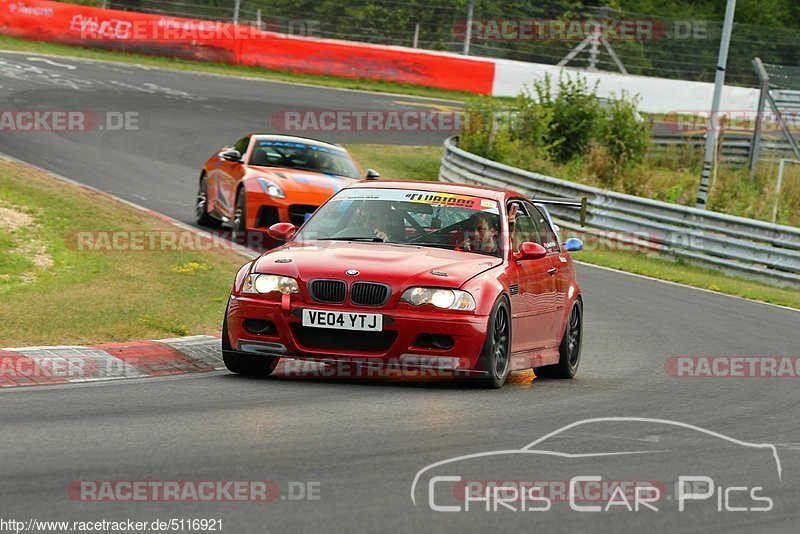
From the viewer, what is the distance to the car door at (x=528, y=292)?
10062 mm

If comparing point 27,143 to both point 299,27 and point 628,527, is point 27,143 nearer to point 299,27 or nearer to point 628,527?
point 299,27

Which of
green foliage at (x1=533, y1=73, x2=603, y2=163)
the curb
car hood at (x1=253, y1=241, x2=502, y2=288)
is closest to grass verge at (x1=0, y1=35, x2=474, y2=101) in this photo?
green foliage at (x1=533, y1=73, x2=603, y2=163)

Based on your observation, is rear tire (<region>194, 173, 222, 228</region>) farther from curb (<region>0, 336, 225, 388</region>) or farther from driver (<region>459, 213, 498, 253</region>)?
driver (<region>459, 213, 498, 253</region>)

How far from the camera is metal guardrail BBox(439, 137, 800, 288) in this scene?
22.3 meters

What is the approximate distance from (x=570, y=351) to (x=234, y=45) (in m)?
30.2

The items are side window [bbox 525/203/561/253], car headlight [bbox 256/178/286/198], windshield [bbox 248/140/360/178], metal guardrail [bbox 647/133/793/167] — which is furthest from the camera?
metal guardrail [bbox 647/133/793/167]

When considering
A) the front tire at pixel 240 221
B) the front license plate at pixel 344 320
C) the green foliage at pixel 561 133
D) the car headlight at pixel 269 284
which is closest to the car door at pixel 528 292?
the front license plate at pixel 344 320

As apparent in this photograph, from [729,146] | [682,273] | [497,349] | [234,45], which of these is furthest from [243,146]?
[234,45]

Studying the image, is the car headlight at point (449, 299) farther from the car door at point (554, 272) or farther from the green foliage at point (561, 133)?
the green foliage at point (561, 133)

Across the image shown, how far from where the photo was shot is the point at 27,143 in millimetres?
24594

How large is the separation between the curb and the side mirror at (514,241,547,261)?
7.53 feet

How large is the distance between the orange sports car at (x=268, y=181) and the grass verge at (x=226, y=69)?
19519mm

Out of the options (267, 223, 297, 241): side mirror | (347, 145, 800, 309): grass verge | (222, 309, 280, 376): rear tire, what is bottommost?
(347, 145, 800, 309): grass verge

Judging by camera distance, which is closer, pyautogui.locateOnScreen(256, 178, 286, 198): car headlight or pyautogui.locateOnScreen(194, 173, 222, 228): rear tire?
pyautogui.locateOnScreen(256, 178, 286, 198): car headlight
